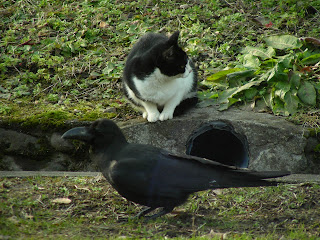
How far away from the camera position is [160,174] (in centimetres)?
360

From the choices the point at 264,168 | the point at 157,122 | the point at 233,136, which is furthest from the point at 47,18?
the point at 264,168

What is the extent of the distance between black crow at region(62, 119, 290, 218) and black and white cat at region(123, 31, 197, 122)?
1475 millimetres

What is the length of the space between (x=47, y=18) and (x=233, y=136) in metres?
3.85

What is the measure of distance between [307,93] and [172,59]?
5.71ft

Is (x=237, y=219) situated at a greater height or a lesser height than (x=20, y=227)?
lesser

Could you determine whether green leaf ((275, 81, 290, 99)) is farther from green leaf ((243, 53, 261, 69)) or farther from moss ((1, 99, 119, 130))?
moss ((1, 99, 119, 130))

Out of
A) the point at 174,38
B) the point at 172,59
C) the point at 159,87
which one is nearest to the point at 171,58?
the point at 172,59

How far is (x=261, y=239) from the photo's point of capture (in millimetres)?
3289

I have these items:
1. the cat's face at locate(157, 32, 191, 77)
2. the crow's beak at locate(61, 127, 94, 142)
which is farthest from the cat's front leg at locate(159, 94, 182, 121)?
the crow's beak at locate(61, 127, 94, 142)

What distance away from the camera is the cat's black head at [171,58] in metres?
4.81

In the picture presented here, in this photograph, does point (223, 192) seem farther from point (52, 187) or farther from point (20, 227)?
point (20, 227)

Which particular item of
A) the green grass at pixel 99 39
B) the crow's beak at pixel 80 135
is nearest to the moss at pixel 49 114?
the green grass at pixel 99 39

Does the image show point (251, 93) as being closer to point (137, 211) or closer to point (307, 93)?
point (307, 93)

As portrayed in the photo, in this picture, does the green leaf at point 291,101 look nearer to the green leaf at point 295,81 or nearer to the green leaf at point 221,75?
the green leaf at point 295,81
